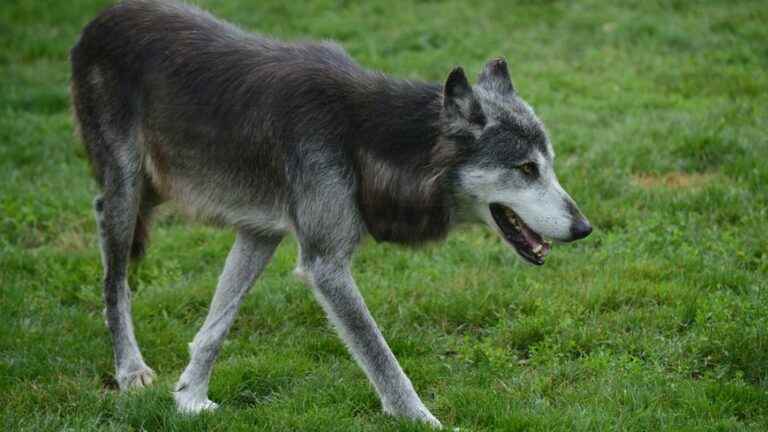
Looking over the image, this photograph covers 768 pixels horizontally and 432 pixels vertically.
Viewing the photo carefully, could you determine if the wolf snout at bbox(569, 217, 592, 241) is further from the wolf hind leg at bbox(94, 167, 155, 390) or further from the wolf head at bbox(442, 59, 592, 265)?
the wolf hind leg at bbox(94, 167, 155, 390)

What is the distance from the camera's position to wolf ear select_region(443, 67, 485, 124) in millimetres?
5336

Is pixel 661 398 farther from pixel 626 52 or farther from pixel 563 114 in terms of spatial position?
pixel 626 52

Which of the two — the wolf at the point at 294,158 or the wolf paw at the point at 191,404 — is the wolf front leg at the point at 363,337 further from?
the wolf paw at the point at 191,404

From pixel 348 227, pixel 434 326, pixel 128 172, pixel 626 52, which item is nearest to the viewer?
pixel 348 227

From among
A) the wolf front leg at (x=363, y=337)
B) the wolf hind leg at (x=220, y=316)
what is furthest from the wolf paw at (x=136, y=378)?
the wolf front leg at (x=363, y=337)

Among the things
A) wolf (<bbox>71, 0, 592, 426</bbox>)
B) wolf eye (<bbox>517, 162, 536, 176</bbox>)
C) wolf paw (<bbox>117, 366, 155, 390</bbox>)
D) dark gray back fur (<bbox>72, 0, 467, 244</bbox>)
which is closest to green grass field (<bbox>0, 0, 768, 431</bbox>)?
wolf paw (<bbox>117, 366, 155, 390</bbox>)

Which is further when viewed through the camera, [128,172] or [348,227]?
[128,172]

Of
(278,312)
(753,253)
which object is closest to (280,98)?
(278,312)

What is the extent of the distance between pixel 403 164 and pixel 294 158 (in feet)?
1.98

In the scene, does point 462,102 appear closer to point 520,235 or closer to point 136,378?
point 520,235

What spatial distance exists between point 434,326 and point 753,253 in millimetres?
2380

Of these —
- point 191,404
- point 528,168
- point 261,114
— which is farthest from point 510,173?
point 191,404

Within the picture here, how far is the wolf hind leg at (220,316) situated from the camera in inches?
223

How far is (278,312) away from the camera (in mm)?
6961
